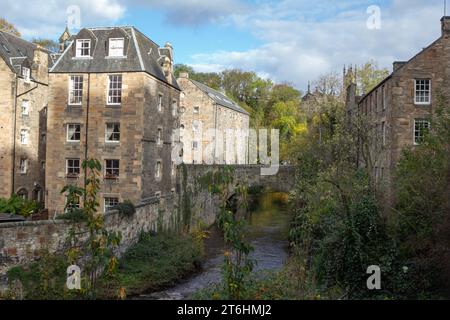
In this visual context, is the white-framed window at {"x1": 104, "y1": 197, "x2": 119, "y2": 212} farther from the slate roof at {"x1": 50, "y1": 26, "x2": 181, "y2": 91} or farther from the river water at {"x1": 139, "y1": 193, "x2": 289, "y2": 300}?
the slate roof at {"x1": 50, "y1": 26, "x2": 181, "y2": 91}

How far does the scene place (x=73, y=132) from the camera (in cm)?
2900

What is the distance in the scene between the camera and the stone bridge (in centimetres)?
3572

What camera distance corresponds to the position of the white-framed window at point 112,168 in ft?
92.8

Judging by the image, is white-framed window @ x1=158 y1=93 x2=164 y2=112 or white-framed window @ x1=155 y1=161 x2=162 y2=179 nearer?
white-framed window @ x1=158 y1=93 x2=164 y2=112

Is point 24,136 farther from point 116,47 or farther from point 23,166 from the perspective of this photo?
point 116,47

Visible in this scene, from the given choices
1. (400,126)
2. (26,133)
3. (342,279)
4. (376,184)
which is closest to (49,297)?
(342,279)

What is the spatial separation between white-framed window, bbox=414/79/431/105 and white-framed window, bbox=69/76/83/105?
774 inches

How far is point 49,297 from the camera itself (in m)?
15.1

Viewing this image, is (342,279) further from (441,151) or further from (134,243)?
(134,243)

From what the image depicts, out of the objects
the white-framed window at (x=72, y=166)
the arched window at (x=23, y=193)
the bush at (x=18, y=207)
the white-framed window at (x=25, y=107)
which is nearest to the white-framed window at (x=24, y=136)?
the white-framed window at (x=25, y=107)

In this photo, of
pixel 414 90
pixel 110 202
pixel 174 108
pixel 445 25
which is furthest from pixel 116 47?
pixel 445 25

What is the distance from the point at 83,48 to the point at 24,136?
10.4m

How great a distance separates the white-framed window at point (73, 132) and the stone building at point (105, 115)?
1 centimetres

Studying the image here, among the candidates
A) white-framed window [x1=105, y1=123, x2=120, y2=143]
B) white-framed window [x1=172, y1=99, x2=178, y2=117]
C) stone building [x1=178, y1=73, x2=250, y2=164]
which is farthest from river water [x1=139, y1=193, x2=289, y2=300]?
white-framed window [x1=172, y1=99, x2=178, y2=117]
